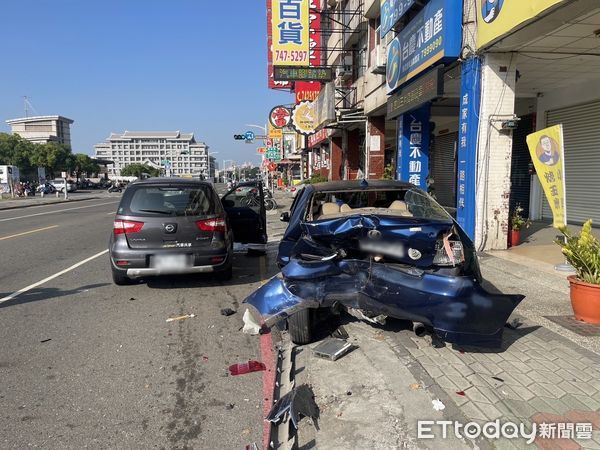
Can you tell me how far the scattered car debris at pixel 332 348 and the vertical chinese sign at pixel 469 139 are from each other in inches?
227

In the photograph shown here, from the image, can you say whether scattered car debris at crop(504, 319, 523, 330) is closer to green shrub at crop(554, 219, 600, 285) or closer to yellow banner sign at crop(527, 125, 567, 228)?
green shrub at crop(554, 219, 600, 285)

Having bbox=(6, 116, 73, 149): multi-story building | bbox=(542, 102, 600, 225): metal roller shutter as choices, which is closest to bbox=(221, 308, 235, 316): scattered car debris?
bbox=(542, 102, 600, 225): metal roller shutter

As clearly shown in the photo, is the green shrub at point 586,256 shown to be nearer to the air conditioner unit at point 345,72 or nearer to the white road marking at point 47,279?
the white road marking at point 47,279

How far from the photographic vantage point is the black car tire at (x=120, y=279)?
713 centimetres

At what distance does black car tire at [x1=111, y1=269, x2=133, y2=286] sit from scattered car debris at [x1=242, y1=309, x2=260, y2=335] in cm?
256

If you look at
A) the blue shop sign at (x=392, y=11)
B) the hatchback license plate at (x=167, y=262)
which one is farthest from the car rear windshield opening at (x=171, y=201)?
the blue shop sign at (x=392, y=11)

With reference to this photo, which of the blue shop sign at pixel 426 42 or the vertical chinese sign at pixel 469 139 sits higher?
the blue shop sign at pixel 426 42

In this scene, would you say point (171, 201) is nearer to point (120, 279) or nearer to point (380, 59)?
point (120, 279)

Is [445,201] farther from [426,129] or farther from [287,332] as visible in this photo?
[287,332]

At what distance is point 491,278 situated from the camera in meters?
7.09

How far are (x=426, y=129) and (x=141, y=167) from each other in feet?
398

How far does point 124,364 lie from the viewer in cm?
443

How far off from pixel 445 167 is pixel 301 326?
60.8 ft

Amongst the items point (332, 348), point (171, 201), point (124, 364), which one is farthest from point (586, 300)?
point (171, 201)
